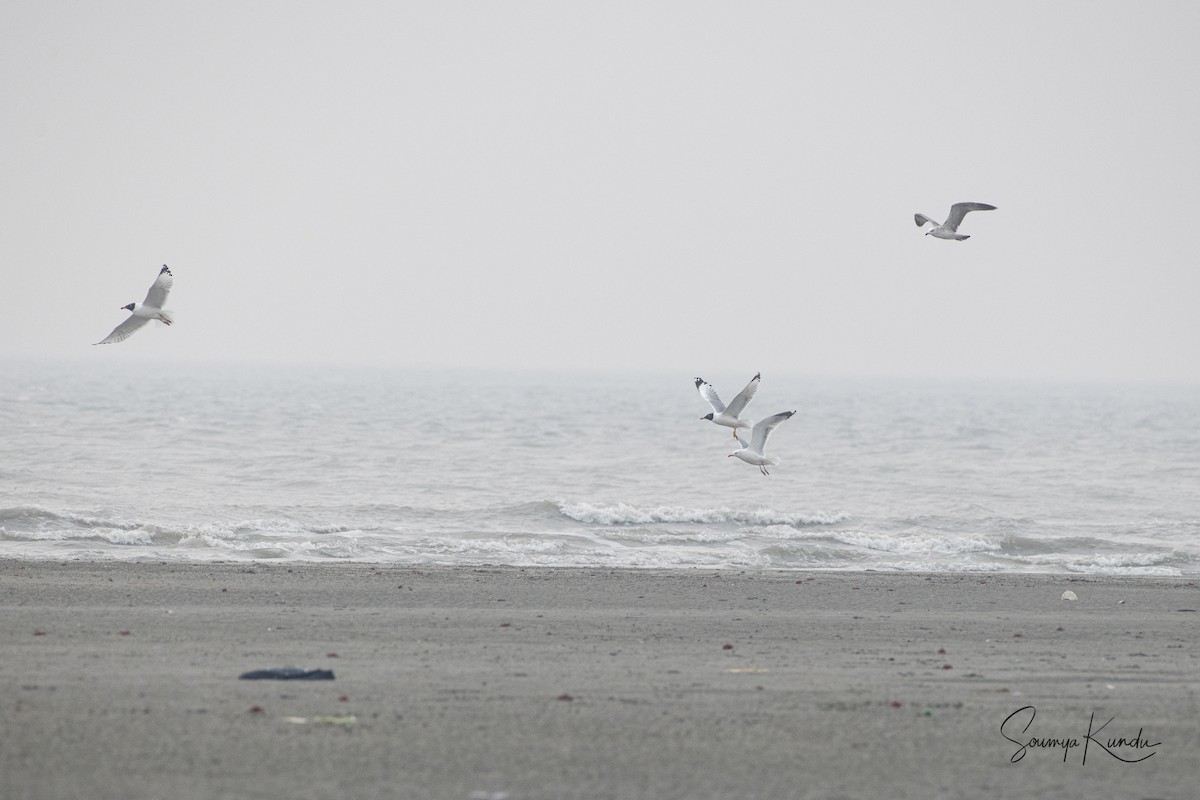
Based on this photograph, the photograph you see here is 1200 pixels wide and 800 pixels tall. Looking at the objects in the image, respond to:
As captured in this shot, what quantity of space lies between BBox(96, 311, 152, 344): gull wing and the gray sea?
271 centimetres

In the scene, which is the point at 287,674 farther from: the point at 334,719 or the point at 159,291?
the point at 159,291

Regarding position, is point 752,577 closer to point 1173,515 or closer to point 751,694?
point 751,694

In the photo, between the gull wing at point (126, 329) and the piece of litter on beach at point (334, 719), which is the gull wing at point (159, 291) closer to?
the gull wing at point (126, 329)

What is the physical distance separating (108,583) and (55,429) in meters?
25.7

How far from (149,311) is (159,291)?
0.33m

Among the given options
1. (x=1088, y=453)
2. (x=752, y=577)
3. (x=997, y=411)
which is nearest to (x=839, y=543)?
(x=752, y=577)

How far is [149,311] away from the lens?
14.7 metres

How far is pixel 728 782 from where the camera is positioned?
627 centimetres

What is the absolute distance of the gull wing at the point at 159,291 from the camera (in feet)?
47.1

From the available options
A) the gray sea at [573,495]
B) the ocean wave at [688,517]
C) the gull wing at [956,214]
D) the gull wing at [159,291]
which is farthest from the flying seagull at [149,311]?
the gull wing at [956,214]

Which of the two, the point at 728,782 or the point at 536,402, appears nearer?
the point at 728,782

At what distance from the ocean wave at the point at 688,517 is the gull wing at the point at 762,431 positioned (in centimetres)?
327

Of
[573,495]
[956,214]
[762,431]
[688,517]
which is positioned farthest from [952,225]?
[573,495]

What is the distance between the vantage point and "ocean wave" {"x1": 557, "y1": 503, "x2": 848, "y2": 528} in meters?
20.0
